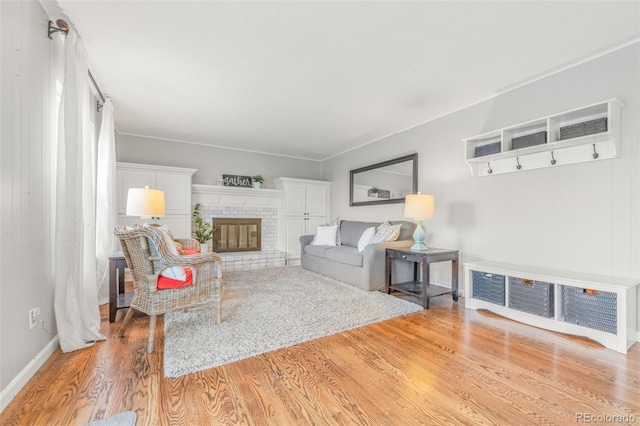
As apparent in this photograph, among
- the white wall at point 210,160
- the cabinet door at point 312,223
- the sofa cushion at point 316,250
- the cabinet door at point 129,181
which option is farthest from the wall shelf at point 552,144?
the cabinet door at point 129,181

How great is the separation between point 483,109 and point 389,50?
1.68 metres

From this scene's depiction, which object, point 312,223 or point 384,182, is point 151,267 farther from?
point 312,223

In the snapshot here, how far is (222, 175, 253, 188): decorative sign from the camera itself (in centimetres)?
554

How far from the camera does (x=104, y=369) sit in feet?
5.92

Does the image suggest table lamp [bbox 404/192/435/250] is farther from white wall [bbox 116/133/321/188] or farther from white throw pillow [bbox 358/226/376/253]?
white wall [bbox 116/133/321/188]

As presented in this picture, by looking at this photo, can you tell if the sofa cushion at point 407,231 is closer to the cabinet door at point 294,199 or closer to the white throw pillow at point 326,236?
the white throw pillow at point 326,236

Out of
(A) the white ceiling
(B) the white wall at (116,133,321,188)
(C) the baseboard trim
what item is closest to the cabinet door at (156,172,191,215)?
(B) the white wall at (116,133,321,188)

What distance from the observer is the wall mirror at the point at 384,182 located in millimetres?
4359

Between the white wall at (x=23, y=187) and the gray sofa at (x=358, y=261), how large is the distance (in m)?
3.03

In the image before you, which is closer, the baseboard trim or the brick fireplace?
the baseboard trim

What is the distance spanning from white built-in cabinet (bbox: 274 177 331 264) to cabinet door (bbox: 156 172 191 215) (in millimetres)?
1787

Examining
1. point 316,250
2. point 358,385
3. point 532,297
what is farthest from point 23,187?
point 532,297

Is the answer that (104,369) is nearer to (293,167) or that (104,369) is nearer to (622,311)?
(622,311)

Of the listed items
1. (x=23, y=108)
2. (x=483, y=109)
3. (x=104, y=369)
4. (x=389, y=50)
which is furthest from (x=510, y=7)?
(x=104, y=369)
